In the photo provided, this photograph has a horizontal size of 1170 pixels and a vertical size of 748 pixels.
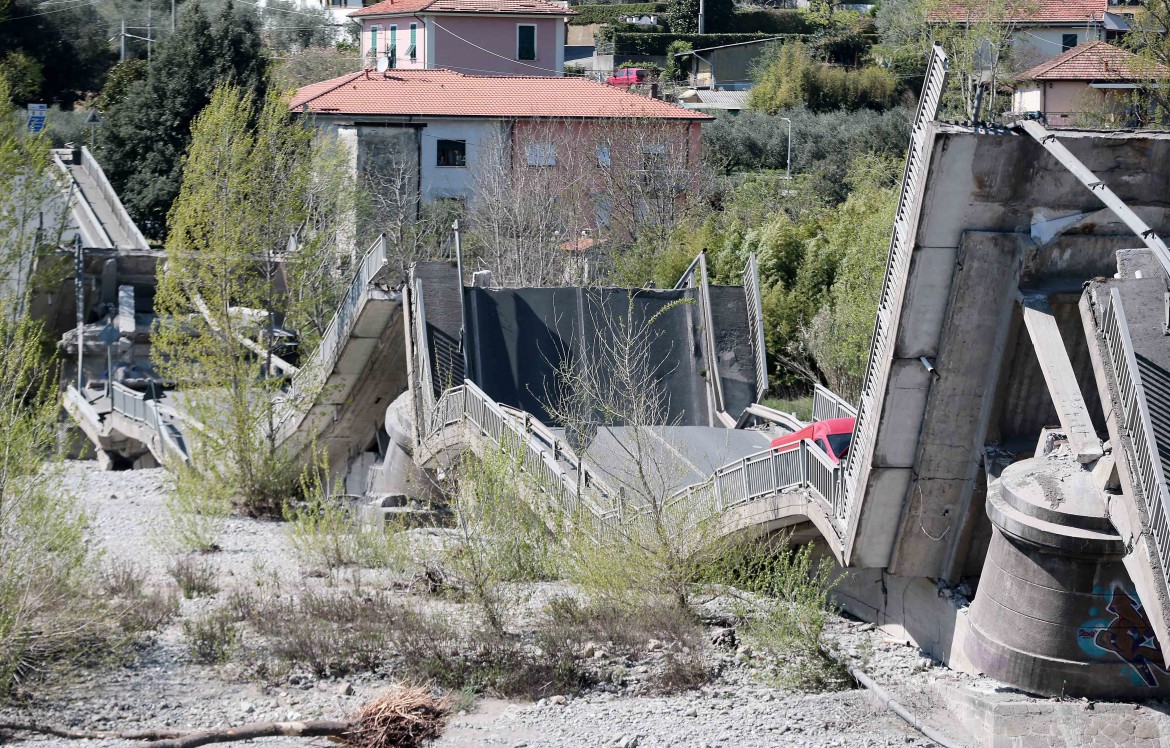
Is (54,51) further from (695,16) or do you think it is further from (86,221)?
(695,16)

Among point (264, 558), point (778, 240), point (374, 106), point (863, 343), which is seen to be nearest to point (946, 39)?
point (778, 240)

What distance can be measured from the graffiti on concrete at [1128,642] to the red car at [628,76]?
4884 centimetres

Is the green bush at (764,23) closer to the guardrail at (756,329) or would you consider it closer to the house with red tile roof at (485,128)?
the house with red tile roof at (485,128)

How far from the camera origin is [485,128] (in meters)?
46.3

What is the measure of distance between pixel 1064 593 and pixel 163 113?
40.3m

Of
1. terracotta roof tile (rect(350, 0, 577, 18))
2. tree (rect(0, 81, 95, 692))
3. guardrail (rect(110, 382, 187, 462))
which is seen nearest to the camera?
tree (rect(0, 81, 95, 692))

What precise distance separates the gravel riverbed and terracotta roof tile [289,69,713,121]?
Answer: 3320cm

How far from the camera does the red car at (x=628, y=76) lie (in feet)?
196

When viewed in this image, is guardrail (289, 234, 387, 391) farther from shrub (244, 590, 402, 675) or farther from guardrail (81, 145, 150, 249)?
guardrail (81, 145, 150, 249)

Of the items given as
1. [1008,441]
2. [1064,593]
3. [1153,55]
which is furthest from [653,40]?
[1064,593]

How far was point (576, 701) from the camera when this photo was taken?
12.8 m

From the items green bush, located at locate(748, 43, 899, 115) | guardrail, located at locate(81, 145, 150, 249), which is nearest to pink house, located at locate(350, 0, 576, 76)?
green bush, located at locate(748, 43, 899, 115)

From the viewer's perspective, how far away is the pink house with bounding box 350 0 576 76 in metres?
57.4

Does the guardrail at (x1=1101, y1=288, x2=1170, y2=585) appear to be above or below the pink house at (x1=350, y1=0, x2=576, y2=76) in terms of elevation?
below
